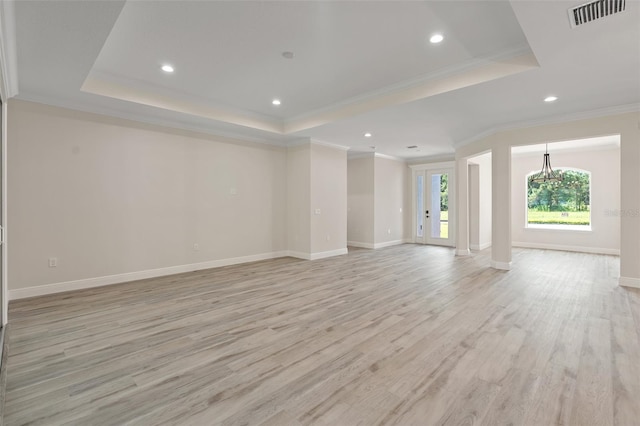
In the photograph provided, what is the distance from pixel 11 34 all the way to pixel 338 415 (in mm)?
4094

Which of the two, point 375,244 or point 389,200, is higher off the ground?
point 389,200

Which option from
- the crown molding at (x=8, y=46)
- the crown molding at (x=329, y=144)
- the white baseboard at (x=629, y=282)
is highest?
the crown molding at (x=329, y=144)

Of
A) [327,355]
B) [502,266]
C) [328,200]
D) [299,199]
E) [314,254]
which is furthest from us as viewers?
[328,200]

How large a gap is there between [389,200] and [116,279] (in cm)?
718

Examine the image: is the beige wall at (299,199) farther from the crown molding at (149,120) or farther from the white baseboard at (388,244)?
the white baseboard at (388,244)

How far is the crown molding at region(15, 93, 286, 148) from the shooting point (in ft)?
13.9

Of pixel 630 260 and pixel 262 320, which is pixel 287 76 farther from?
pixel 630 260

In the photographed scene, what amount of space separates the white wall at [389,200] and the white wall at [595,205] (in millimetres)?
3639

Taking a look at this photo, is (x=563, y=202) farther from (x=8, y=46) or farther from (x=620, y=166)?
(x=8, y=46)

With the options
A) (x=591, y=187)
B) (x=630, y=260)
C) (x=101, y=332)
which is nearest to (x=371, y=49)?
(x=101, y=332)

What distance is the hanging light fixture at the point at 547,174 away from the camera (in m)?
7.21

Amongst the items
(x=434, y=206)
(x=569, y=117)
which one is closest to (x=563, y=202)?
(x=434, y=206)

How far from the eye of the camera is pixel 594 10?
2377mm

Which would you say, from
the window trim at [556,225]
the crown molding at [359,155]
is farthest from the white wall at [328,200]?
the window trim at [556,225]
